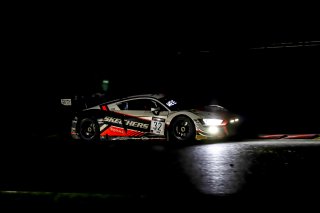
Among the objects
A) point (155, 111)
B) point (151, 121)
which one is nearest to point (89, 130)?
point (151, 121)

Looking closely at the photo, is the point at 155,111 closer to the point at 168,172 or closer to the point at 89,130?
the point at 89,130

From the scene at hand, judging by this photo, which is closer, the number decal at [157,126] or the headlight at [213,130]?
the headlight at [213,130]

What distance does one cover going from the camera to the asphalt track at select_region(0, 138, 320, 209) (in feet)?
18.9

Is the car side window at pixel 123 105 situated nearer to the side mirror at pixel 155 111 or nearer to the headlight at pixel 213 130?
the side mirror at pixel 155 111

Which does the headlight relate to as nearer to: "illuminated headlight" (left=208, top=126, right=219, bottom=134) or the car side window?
"illuminated headlight" (left=208, top=126, right=219, bottom=134)

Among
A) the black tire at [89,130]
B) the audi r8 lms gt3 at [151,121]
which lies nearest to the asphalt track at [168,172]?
the audi r8 lms gt3 at [151,121]

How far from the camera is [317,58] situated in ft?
86.0

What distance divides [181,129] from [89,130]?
2960 millimetres

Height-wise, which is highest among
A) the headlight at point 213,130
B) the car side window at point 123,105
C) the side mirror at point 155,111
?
the car side window at point 123,105

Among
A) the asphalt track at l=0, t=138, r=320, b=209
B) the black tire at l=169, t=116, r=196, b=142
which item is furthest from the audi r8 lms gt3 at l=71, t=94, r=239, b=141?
the asphalt track at l=0, t=138, r=320, b=209

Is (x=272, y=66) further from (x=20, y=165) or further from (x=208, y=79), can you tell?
(x=20, y=165)

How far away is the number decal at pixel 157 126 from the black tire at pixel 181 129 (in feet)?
0.80

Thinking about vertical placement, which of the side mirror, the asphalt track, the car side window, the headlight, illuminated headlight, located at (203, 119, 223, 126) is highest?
the car side window

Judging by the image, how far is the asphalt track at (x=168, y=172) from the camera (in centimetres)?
575
